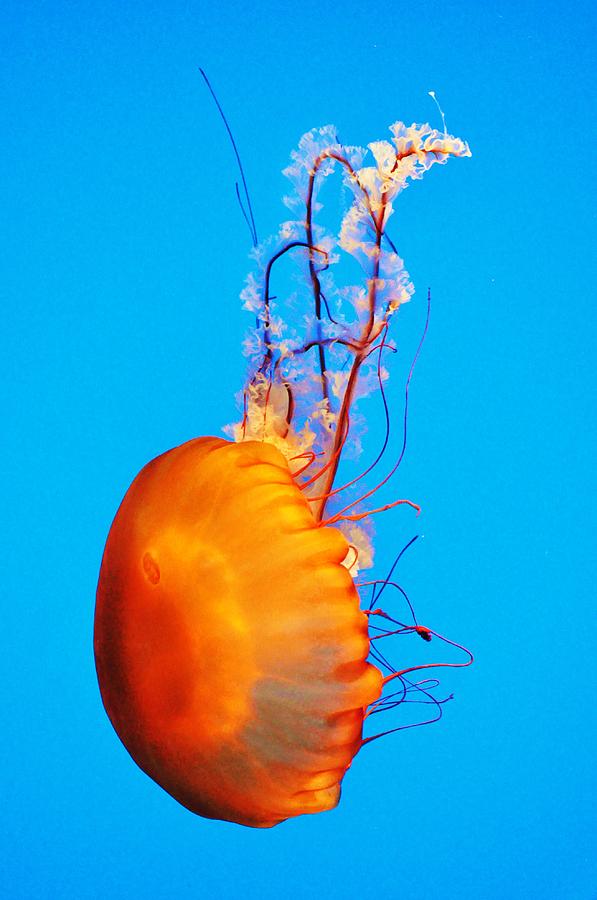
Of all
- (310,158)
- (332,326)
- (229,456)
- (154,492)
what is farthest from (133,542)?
(310,158)

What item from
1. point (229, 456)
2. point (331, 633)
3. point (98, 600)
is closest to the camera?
point (331, 633)

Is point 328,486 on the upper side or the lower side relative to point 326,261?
lower

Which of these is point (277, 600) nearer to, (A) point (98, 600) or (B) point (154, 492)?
(B) point (154, 492)

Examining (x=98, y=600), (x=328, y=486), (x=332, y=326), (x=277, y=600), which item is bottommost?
(x=277, y=600)

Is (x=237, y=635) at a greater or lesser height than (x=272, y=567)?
lesser

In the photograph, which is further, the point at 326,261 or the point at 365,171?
the point at 326,261
